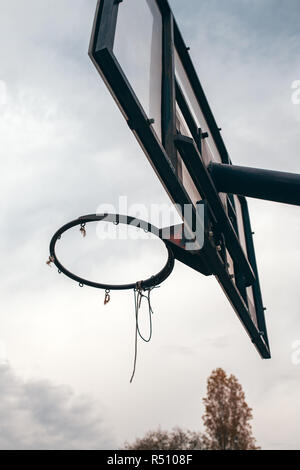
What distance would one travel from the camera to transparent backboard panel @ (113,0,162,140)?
7.12ft

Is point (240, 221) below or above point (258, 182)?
above

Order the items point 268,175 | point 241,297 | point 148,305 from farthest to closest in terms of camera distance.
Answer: point 148,305 < point 241,297 < point 268,175

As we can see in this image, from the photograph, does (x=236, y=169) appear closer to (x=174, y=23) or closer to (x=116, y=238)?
(x=174, y=23)

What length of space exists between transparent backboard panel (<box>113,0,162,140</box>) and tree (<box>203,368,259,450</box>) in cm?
2178

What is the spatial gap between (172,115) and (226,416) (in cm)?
2179

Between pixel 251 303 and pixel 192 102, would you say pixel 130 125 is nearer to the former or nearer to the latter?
pixel 192 102

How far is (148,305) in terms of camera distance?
423cm

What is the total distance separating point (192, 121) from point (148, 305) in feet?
6.46

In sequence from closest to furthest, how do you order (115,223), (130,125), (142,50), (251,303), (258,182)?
(130,125) → (142,50) → (258,182) → (115,223) → (251,303)

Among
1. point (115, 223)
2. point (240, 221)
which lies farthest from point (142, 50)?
point (240, 221)

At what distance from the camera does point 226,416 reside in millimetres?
21344

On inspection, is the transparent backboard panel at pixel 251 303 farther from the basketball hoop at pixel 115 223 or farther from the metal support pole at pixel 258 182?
the metal support pole at pixel 258 182
